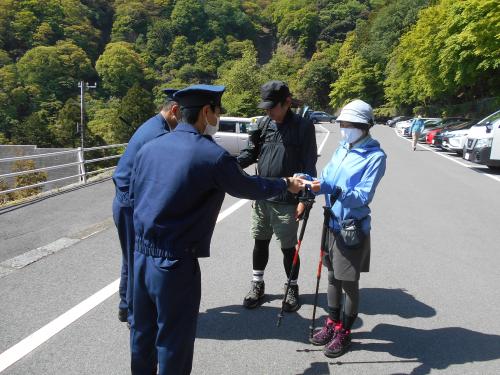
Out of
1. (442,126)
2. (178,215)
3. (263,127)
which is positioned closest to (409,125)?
(442,126)

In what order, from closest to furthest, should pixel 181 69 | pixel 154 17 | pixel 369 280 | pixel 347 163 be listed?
pixel 347 163, pixel 369 280, pixel 181 69, pixel 154 17

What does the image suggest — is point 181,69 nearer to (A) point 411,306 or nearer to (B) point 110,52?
(B) point 110,52

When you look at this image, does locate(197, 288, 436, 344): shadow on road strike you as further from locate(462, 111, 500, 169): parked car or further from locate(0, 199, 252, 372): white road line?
locate(462, 111, 500, 169): parked car

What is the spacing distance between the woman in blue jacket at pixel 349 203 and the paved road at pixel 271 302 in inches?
16.3

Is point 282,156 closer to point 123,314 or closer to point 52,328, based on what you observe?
point 123,314

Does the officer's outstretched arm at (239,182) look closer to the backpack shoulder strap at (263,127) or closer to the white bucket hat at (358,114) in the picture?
the white bucket hat at (358,114)

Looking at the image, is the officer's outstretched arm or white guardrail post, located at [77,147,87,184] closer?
the officer's outstretched arm

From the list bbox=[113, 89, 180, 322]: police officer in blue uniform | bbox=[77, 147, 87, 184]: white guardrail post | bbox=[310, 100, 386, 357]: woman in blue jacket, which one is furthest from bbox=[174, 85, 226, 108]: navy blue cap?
bbox=[77, 147, 87, 184]: white guardrail post

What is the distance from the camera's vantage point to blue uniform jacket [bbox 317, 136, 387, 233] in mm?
3338

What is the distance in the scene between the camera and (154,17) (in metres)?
148

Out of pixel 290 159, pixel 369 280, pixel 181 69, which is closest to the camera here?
pixel 290 159

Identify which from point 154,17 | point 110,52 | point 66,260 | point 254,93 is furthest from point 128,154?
point 154,17

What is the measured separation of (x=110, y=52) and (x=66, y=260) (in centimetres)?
11803

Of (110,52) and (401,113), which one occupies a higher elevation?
(110,52)
